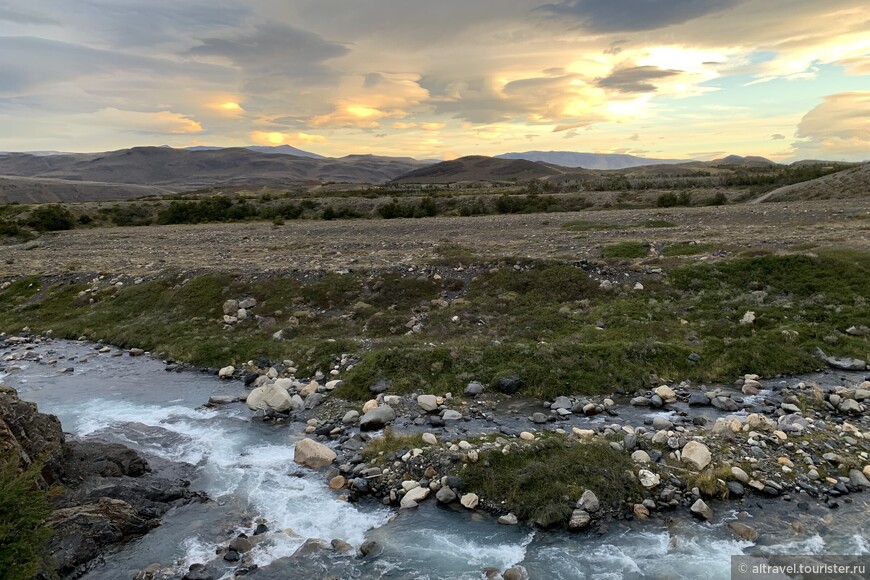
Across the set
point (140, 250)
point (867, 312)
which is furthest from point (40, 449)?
point (140, 250)

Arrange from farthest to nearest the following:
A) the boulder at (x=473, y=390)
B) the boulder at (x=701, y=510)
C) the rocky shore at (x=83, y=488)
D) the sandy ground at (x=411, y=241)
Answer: the sandy ground at (x=411, y=241), the boulder at (x=473, y=390), the boulder at (x=701, y=510), the rocky shore at (x=83, y=488)

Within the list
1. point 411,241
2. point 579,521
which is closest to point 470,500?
point 579,521

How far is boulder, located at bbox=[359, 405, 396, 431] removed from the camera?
1552 cm

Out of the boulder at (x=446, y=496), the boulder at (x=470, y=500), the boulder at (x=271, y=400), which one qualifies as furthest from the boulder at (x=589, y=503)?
the boulder at (x=271, y=400)

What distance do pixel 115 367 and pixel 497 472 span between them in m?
18.6

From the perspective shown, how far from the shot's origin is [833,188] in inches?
2195

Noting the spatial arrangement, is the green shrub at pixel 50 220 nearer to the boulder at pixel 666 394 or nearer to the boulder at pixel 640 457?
the boulder at pixel 666 394

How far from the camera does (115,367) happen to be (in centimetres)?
2288

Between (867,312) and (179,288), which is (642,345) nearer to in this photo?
(867,312)

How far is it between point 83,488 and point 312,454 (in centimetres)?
516

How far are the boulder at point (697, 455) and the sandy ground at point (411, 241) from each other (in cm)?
1628

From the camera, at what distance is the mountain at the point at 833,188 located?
53.9 metres

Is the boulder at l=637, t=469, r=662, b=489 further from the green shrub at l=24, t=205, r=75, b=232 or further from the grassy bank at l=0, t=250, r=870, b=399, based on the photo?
the green shrub at l=24, t=205, r=75, b=232

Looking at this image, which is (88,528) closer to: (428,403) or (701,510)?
(428,403)
